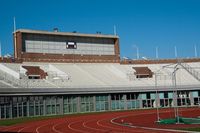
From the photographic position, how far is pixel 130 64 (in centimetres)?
7819

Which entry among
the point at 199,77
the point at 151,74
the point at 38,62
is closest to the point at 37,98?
the point at 38,62

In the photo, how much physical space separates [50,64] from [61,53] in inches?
161

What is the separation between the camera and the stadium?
58.5 meters

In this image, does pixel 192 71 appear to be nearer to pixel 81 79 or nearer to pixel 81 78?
pixel 81 78

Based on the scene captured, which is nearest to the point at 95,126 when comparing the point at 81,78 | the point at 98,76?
the point at 81,78

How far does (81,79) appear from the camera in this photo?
6719 centimetres

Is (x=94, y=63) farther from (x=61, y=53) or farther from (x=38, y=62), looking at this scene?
(x=38, y=62)

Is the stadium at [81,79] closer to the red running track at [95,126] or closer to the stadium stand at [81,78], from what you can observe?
the stadium stand at [81,78]

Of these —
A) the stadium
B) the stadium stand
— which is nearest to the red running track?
the stadium stand

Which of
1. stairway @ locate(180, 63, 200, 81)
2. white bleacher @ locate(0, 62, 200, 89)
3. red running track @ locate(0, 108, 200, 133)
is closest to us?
red running track @ locate(0, 108, 200, 133)

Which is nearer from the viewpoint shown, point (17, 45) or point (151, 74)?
point (17, 45)

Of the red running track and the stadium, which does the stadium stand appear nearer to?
the stadium

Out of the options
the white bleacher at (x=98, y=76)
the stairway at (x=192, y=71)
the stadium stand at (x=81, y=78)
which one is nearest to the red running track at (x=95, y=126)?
the stadium stand at (x=81, y=78)

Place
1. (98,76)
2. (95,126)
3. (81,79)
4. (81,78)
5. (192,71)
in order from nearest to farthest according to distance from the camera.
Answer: (95,126) → (81,79) → (81,78) → (98,76) → (192,71)
